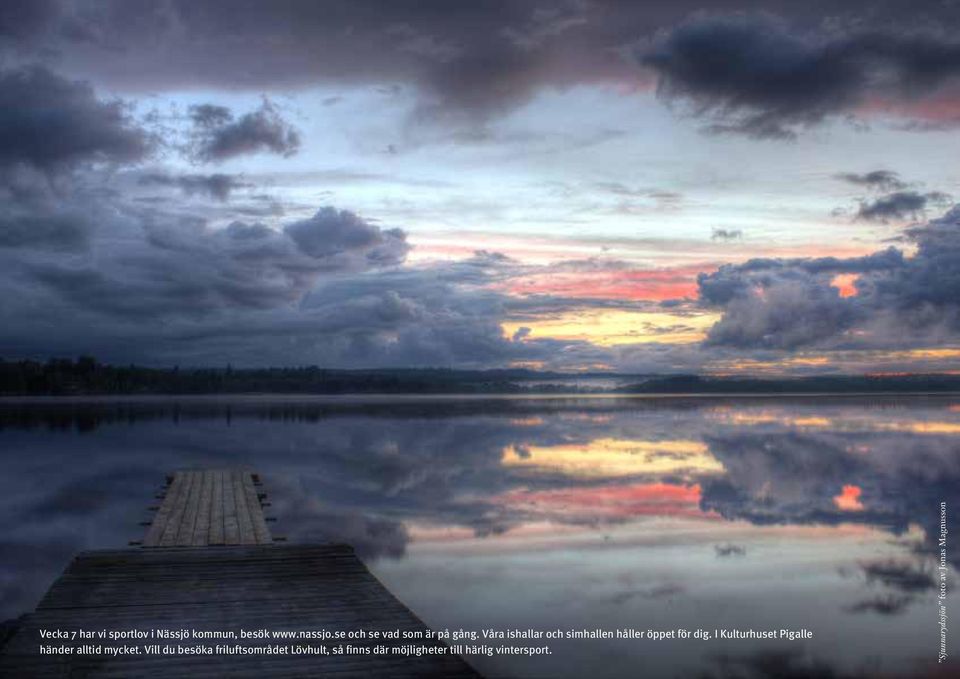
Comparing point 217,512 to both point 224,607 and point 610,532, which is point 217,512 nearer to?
point 610,532

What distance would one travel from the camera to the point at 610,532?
17484 mm

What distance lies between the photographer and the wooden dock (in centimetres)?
726

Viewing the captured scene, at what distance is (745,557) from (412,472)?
15678 millimetres

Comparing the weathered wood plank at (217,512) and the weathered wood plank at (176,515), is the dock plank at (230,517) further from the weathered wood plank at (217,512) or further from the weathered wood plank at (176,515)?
the weathered wood plank at (176,515)

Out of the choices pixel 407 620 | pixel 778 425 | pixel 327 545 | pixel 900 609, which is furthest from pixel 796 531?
pixel 778 425

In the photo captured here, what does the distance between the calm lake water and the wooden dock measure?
1.87 m

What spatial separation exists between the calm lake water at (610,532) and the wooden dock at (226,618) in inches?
73.5

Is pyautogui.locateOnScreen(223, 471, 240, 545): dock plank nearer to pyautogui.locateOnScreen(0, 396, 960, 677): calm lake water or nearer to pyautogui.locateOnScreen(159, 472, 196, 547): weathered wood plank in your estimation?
pyautogui.locateOnScreen(159, 472, 196, 547): weathered wood plank

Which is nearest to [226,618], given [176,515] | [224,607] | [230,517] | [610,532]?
[224,607]

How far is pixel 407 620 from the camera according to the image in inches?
345

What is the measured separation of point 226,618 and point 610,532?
10376mm

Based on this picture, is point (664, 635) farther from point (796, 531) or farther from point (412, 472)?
point (412, 472)

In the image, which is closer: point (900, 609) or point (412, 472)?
point (900, 609)

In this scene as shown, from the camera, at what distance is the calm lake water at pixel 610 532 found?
10.8 metres
